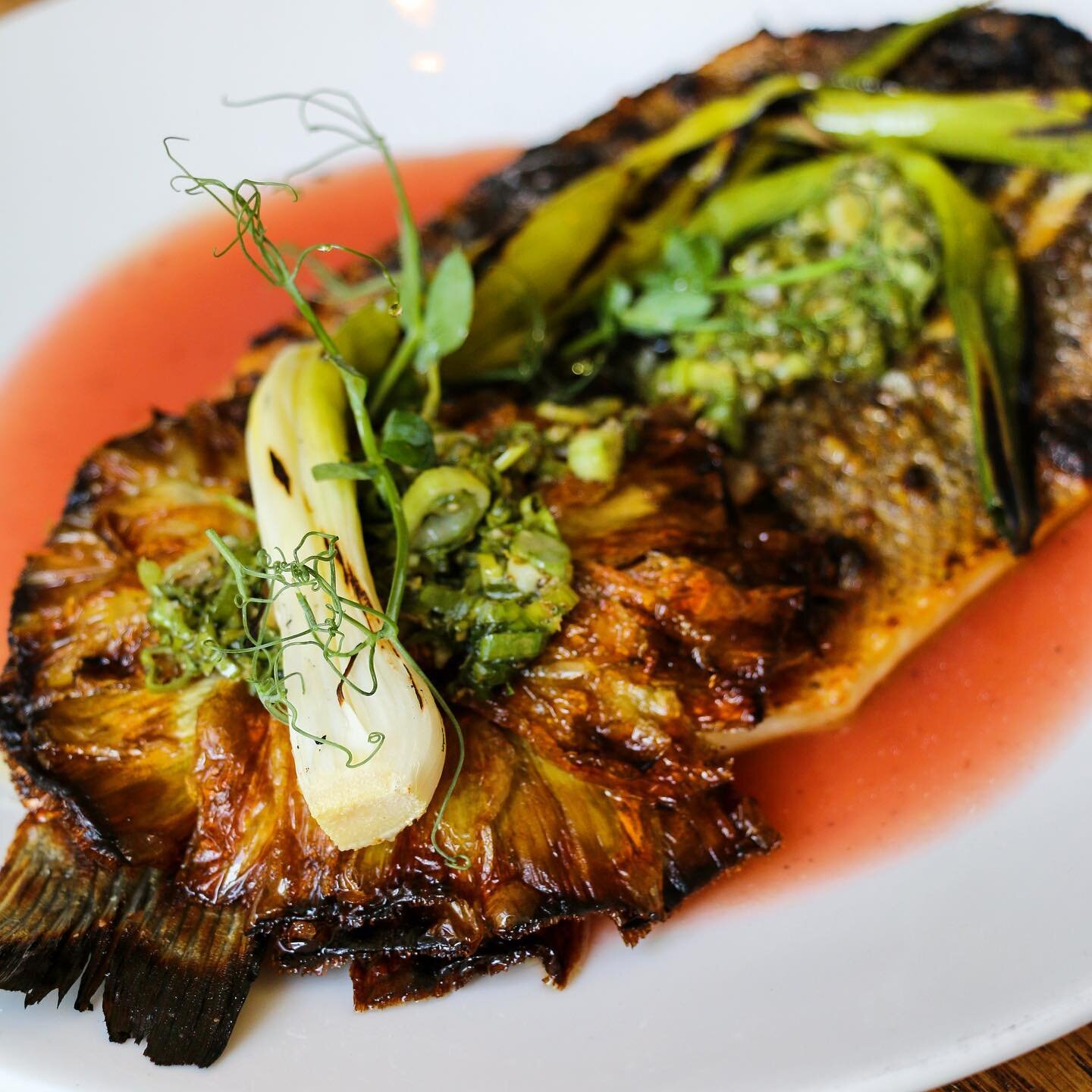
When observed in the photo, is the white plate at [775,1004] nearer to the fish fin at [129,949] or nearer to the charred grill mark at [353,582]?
the fish fin at [129,949]

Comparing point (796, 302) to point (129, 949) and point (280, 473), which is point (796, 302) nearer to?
point (280, 473)

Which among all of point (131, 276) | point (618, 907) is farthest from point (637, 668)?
point (131, 276)

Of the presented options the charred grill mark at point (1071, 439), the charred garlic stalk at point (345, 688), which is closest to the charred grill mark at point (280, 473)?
the charred garlic stalk at point (345, 688)

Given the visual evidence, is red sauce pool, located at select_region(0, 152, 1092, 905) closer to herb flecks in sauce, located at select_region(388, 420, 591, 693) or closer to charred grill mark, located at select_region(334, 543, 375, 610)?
herb flecks in sauce, located at select_region(388, 420, 591, 693)

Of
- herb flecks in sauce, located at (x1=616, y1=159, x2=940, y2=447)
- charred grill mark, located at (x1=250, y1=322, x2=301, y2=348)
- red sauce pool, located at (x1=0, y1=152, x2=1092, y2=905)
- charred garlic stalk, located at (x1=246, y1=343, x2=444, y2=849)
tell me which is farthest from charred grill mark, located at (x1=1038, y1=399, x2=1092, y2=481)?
charred grill mark, located at (x1=250, y1=322, x2=301, y2=348)

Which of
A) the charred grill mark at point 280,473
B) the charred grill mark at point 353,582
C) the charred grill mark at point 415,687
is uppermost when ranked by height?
the charred grill mark at point 280,473

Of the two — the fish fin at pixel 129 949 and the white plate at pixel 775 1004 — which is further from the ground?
the fish fin at pixel 129 949
